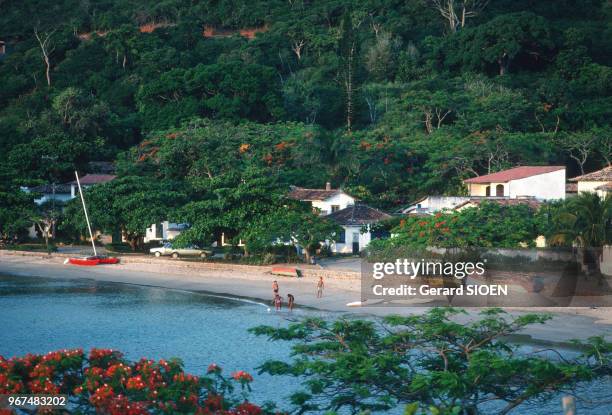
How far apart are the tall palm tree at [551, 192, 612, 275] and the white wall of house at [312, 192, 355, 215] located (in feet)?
57.1

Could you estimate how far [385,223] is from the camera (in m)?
45.8

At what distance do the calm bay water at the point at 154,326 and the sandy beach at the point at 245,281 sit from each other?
125cm

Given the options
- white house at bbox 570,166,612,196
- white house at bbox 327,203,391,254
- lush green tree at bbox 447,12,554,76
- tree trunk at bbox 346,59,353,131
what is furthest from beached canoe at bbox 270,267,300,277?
lush green tree at bbox 447,12,554,76

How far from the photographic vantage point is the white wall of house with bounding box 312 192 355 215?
5078 cm

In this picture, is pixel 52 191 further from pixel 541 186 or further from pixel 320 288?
A: pixel 541 186

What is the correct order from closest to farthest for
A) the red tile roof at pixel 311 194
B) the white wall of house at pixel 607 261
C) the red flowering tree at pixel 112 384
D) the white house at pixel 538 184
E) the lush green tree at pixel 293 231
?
1. the red flowering tree at pixel 112 384
2. the white wall of house at pixel 607 261
3. the lush green tree at pixel 293 231
4. the white house at pixel 538 184
5. the red tile roof at pixel 311 194

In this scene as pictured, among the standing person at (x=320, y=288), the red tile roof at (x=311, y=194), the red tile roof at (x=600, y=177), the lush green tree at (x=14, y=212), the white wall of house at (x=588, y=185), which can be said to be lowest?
the standing person at (x=320, y=288)

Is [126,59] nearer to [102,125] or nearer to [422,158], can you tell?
[102,125]

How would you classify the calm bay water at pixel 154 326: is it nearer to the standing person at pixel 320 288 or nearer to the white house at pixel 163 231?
the standing person at pixel 320 288

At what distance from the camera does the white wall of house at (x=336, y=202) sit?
50781 mm

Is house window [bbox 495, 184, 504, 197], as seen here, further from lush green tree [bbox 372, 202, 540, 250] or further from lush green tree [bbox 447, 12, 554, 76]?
lush green tree [bbox 447, 12, 554, 76]

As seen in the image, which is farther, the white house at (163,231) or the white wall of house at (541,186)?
the white house at (163,231)

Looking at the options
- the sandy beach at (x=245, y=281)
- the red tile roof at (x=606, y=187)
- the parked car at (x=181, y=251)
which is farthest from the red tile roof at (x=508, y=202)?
the parked car at (x=181, y=251)

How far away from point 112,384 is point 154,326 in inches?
752
